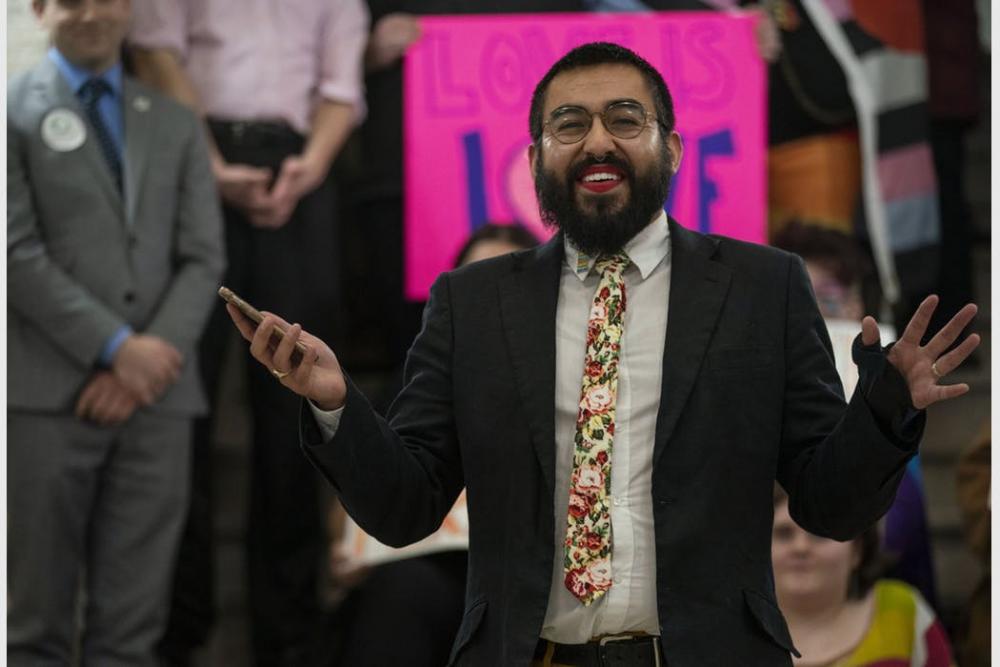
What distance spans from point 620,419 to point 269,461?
226cm

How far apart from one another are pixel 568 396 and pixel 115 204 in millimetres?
1951

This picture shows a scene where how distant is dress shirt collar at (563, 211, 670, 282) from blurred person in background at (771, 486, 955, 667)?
54.5 inches

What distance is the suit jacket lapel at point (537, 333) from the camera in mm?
1653

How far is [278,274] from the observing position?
3.75 metres

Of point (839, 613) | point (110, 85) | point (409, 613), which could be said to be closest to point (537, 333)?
point (409, 613)

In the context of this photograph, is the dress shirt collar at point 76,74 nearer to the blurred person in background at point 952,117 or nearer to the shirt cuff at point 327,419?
the shirt cuff at point 327,419

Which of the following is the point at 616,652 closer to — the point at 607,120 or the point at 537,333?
the point at 537,333

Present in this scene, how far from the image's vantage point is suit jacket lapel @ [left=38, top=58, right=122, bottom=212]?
330 cm

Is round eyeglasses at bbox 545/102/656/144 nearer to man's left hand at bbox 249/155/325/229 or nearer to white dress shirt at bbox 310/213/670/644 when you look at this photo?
white dress shirt at bbox 310/213/670/644

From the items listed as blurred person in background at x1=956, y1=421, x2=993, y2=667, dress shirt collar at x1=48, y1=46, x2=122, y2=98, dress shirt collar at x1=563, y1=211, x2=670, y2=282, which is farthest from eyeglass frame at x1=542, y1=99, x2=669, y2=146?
blurred person in background at x1=956, y1=421, x2=993, y2=667

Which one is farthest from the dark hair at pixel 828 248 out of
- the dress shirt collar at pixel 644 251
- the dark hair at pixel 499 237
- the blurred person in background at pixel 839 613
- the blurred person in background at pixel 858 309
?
the dress shirt collar at pixel 644 251

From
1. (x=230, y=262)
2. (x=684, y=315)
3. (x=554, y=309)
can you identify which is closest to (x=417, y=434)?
(x=554, y=309)

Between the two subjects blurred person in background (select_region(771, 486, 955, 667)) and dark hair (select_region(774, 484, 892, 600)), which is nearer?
blurred person in background (select_region(771, 486, 955, 667))

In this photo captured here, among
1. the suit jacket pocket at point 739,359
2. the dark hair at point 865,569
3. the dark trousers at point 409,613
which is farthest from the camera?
the dark hair at point 865,569
